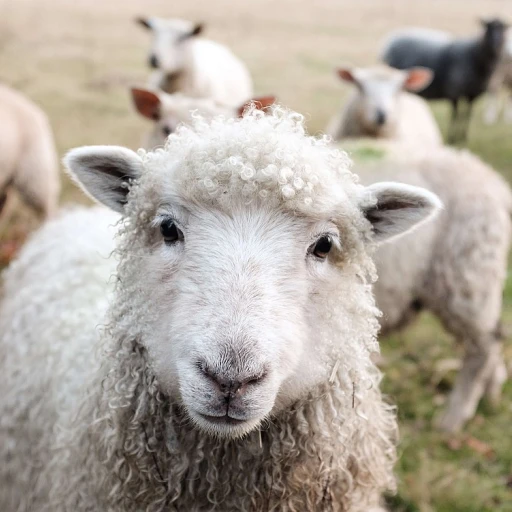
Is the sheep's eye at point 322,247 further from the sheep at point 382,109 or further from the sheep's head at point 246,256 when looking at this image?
the sheep at point 382,109

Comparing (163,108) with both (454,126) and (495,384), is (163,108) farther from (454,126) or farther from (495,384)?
(454,126)

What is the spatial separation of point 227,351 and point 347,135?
19.3 ft

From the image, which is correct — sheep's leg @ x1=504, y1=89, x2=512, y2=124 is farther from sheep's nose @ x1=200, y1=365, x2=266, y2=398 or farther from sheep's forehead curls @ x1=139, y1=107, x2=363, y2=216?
sheep's nose @ x1=200, y1=365, x2=266, y2=398

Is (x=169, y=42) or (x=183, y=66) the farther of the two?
(x=169, y=42)

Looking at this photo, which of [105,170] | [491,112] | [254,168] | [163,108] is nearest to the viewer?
[254,168]

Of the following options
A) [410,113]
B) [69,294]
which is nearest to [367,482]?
[69,294]

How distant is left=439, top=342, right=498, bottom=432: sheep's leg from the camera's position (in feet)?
13.7

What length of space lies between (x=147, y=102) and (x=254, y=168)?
3374mm

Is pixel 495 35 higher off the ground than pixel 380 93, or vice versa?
pixel 380 93

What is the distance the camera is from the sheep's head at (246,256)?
63.4 inches

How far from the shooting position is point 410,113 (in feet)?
24.1

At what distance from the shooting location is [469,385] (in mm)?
4227

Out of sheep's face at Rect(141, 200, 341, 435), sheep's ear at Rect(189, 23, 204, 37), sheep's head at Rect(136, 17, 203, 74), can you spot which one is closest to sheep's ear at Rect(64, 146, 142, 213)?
sheep's face at Rect(141, 200, 341, 435)

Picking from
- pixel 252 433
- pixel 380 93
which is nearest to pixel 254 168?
pixel 252 433
